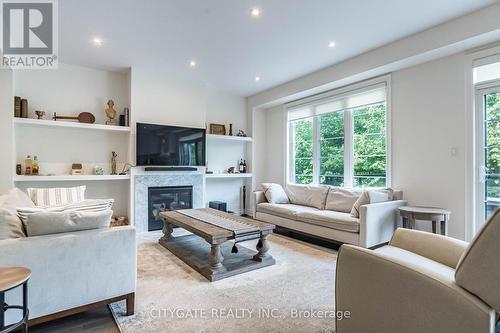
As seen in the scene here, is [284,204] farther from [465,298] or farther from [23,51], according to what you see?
[23,51]

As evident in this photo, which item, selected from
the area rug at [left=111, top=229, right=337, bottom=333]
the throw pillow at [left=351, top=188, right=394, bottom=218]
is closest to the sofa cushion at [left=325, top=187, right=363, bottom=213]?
the throw pillow at [left=351, top=188, right=394, bottom=218]

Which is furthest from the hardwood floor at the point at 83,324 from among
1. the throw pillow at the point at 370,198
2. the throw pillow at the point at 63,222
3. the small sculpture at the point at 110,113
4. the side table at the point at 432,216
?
the small sculpture at the point at 110,113

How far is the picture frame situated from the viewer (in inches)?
236

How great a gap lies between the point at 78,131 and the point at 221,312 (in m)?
4.16

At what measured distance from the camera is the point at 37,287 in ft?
5.62

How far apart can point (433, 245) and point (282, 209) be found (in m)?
2.65

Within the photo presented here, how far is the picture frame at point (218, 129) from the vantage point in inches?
236

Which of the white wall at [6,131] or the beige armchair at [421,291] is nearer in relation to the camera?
the beige armchair at [421,291]

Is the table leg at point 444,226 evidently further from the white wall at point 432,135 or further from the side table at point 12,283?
the side table at point 12,283

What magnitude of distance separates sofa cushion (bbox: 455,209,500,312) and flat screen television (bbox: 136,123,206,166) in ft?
14.9

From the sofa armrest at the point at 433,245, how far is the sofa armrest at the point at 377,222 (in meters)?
1.04

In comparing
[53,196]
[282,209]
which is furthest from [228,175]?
[53,196]

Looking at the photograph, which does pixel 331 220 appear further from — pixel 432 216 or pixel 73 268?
pixel 73 268

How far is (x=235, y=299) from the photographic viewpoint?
2.30m
